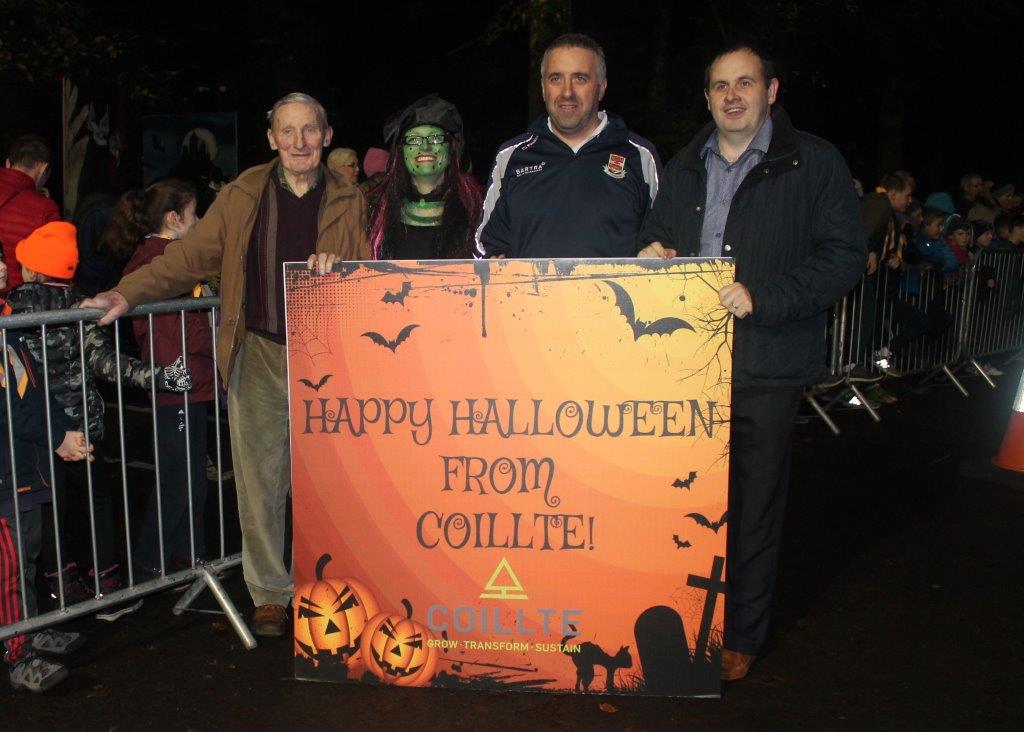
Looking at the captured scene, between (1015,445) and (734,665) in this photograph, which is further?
(1015,445)

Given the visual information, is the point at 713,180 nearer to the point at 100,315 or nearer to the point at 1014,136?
the point at 100,315

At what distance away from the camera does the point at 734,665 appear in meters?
4.40

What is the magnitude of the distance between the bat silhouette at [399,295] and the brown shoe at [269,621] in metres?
1.54

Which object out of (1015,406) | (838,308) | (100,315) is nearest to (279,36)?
(838,308)

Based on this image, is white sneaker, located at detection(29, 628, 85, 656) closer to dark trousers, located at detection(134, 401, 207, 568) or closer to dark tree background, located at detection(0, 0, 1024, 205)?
dark trousers, located at detection(134, 401, 207, 568)

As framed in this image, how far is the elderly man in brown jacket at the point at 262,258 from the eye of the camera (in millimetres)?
4613

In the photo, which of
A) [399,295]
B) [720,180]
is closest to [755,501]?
[720,180]

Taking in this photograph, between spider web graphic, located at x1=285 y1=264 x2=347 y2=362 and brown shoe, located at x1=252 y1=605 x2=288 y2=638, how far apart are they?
126cm

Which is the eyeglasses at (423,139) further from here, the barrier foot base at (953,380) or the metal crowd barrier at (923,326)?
the barrier foot base at (953,380)

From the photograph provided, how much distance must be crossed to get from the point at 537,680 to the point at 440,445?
0.89 meters

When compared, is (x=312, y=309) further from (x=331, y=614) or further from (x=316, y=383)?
(x=331, y=614)

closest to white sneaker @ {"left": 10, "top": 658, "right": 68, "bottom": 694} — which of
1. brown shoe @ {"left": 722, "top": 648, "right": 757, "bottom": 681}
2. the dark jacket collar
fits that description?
brown shoe @ {"left": 722, "top": 648, "right": 757, "bottom": 681}

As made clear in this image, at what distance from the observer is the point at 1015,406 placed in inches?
306

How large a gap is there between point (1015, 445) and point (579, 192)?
172 inches
